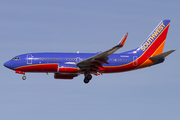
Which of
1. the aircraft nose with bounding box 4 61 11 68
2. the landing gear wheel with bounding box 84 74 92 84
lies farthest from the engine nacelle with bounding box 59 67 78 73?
the aircraft nose with bounding box 4 61 11 68

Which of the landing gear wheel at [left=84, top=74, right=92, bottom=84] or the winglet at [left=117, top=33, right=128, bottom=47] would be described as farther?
the landing gear wheel at [left=84, top=74, right=92, bottom=84]

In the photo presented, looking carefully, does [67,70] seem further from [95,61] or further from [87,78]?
[95,61]

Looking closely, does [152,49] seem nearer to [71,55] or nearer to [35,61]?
[71,55]

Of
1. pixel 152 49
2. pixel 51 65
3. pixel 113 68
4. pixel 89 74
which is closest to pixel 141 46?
pixel 152 49

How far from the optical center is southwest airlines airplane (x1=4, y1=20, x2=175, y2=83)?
5344 centimetres

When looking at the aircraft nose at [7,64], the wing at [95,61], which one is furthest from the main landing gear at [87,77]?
the aircraft nose at [7,64]

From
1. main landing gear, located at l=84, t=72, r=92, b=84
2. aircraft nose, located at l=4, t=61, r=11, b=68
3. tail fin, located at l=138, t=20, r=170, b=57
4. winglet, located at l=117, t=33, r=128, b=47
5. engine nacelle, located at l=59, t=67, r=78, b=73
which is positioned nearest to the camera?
winglet, located at l=117, t=33, r=128, b=47

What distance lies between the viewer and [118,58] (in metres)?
56.5

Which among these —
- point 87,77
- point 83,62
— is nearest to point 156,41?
point 87,77

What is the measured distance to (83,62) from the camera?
174ft

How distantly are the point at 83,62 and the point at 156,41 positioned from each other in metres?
14.7

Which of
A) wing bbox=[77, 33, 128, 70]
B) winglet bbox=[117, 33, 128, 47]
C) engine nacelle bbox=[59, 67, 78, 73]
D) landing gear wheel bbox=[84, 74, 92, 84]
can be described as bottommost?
landing gear wheel bbox=[84, 74, 92, 84]

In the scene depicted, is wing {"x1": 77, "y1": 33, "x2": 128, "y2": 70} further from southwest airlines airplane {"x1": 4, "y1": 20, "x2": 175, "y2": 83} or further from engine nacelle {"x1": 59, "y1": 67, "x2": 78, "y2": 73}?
engine nacelle {"x1": 59, "y1": 67, "x2": 78, "y2": 73}

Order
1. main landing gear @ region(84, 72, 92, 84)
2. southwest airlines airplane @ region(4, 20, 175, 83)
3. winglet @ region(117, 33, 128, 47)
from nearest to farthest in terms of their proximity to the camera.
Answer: winglet @ region(117, 33, 128, 47) → southwest airlines airplane @ region(4, 20, 175, 83) → main landing gear @ region(84, 72, 92, 84)
